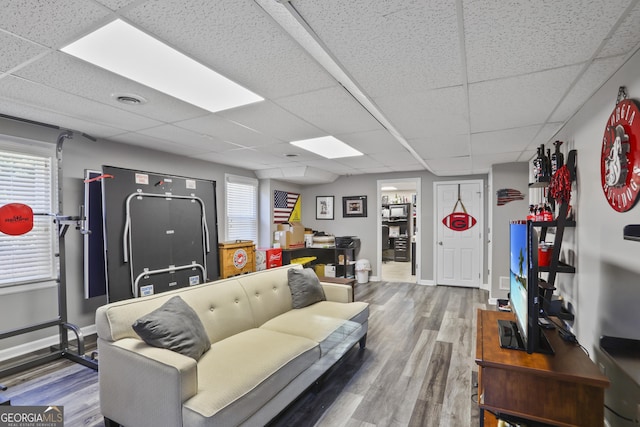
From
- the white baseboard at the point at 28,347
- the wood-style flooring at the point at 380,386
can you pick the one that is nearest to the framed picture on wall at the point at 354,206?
the wood-style flooring at the point at 380,386

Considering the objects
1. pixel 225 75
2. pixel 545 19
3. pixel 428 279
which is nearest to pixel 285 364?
pixel 225 75

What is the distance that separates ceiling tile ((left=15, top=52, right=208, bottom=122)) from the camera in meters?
1.88

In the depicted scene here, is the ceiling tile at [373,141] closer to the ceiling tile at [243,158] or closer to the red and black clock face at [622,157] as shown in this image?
the ceiling tile at [243,158]

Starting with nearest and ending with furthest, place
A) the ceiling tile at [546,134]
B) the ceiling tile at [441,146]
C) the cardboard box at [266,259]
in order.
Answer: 1. the ceiling tile at [546,134]
2. the ceiling tile at [441,146]
3. the cardboard box at [266,259]

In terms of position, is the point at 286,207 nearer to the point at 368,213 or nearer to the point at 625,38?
the point at 368,213

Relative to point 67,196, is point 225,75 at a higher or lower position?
higher

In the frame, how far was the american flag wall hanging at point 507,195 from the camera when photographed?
496cm

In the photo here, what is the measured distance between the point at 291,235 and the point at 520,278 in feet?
15.7

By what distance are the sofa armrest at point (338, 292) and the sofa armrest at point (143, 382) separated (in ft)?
6.56

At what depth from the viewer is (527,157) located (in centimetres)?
453

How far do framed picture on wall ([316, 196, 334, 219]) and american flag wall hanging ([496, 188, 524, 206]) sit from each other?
341cm

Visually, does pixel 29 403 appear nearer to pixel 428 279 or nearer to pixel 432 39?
pixel 432 39

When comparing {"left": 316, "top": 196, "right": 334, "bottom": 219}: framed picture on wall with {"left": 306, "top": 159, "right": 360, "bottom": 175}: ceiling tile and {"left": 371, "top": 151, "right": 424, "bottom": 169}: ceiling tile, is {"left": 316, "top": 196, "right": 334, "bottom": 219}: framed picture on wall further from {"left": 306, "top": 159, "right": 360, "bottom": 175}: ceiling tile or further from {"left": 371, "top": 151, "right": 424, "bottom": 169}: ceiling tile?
{"left": 371, "top": 151, "right": 424, "bottom": 169}: ceiling tile

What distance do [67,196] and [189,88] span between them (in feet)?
7.66
